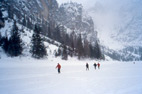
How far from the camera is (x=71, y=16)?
602ft

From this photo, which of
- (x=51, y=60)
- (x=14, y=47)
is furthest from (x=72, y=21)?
(x=14, y=47)

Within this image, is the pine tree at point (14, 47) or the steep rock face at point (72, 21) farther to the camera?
the steep rock face at point (72, 21)

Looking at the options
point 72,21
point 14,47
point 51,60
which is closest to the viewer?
point 14,47

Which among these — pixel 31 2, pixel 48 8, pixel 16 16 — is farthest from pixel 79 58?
pixel 48 8

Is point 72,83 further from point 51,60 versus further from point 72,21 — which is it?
point 72,21

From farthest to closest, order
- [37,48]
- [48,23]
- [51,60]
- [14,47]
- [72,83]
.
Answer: [48,23] → [51,60] → [37,48] → [14,47] → [72,83]

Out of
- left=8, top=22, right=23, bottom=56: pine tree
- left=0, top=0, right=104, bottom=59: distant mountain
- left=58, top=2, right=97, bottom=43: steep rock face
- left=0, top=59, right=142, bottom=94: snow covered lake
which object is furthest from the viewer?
left=58, top=2, right=97, bottom=43: steep rock face

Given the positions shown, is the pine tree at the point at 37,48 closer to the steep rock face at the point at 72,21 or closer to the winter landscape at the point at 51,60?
the winter landscape at the point at 51,60

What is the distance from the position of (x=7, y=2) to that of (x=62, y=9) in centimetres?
11684

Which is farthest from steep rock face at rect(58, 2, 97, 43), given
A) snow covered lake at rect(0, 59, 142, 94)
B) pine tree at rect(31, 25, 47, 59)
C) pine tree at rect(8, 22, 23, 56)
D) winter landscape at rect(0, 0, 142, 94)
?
snow covered lake at rect(0, 59, 142, 94)

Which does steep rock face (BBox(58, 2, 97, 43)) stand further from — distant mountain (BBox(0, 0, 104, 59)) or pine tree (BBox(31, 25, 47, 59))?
→ pine tree (BBox(31, 25, 47, 59))

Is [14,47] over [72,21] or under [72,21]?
under

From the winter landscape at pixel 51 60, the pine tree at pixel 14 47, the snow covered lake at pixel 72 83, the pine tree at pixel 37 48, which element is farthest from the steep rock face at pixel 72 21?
the snow covered lake at pixel 72 83

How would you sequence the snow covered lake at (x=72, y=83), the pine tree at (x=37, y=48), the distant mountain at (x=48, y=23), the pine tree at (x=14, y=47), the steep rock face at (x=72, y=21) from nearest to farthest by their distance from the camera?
the snow covered lake at (x=72, y=83), the pine tree at (x=14, y=47), the pine tree at (x=37, y=48), the distant mountain at (x=48, y=23), the steep rock face at (x=72, y=21)
